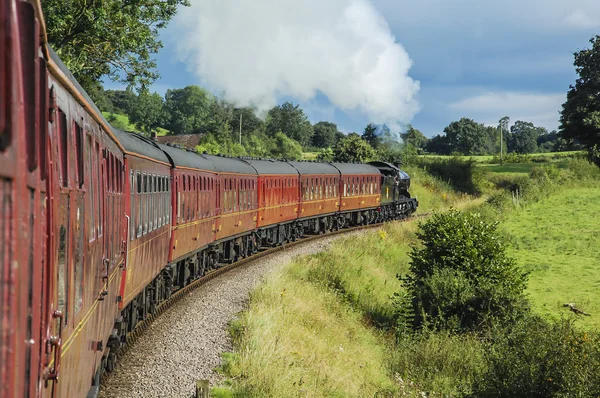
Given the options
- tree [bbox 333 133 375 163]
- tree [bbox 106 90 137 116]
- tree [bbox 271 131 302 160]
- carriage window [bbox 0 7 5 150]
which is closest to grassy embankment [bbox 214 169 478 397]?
carriage window [bbox 0 7 5 150]

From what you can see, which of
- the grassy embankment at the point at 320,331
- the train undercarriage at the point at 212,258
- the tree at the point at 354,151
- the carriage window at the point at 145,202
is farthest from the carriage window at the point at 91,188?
Result: the tree at the point at 354,151

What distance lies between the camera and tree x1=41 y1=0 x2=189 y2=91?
2395 centimetres

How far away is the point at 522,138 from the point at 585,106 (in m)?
111

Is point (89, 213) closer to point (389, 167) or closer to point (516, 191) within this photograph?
point (389, 167)

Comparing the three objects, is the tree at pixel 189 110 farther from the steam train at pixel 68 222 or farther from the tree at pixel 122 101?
the steam train at pixel 68 222

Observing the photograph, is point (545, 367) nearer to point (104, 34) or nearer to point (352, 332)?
point (352, 332)

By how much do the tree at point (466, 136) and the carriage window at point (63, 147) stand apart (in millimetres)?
128767

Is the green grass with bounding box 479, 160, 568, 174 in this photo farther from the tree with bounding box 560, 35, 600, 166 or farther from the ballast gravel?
the ballast gravel

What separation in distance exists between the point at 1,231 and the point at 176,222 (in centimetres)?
1339

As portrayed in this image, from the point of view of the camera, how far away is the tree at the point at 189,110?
12694cm

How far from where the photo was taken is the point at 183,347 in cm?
1128

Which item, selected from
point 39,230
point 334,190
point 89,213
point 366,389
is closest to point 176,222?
point 366,389

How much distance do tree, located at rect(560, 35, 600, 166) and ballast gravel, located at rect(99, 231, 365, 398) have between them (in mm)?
55678

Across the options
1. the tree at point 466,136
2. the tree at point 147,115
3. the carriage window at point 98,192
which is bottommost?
the carriage window at point 98,192
